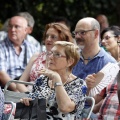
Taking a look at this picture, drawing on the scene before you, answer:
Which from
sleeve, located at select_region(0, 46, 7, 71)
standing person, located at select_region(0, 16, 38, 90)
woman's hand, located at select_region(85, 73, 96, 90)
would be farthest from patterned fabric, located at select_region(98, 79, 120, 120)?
sleeve, located at select_region(0, 46, 7, 71)

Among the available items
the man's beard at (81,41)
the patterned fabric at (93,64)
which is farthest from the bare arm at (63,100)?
the man's beard at (81,41)

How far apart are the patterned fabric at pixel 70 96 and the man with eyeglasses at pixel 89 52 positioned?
1016mm

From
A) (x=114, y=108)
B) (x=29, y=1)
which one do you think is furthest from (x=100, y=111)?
(x=29, y=1)

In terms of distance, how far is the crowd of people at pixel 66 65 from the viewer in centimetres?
627

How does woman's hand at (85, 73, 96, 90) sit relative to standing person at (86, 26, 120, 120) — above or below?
above

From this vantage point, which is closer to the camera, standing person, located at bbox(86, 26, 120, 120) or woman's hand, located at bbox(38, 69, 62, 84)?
woman's hand, located at bbox(38, 69, 62, 84)

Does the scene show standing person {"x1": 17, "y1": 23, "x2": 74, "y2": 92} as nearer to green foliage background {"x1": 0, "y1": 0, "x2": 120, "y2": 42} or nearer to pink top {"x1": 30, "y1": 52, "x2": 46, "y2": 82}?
pink top {"x1": 30, "y1": 52, "x2": 46, "y2": 82}

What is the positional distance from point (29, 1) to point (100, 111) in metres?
6.21

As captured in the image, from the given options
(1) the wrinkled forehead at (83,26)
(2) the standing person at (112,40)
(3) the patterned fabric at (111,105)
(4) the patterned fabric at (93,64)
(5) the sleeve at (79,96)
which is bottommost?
(3) the patterned fabric at (111,105)

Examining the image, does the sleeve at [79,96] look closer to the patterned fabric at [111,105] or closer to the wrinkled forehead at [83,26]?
the patterned fabric at [111,105]

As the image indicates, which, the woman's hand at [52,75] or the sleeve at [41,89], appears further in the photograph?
the sleeve at [41,89]

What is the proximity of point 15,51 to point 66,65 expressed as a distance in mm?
2990

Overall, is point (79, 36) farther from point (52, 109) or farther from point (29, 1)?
point (29, 1)

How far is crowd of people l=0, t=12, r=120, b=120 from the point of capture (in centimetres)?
627
